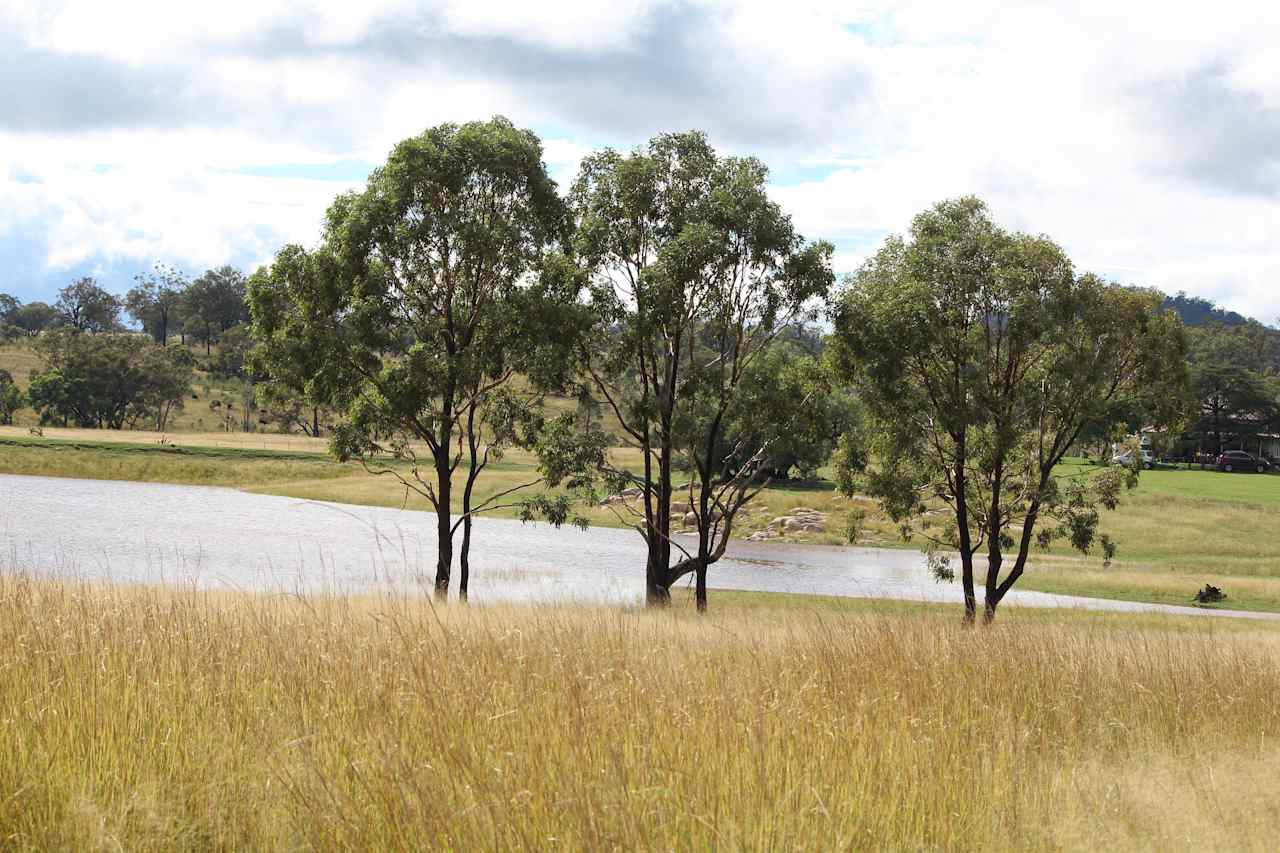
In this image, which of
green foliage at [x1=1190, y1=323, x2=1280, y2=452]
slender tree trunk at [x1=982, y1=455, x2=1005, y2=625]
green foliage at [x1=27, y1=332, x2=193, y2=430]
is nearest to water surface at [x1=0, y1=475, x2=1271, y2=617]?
slender tree trunk at [x1=982, y1=455, x2=1005, y2=625]

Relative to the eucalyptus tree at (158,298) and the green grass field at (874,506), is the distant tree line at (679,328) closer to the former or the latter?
the green grass field at (874,506)

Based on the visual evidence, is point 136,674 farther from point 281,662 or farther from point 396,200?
point 396,200

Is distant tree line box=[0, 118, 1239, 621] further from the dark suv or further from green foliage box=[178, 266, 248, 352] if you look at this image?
green foliage box=[178, 266, 248, 352]

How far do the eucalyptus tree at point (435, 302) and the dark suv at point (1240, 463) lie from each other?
102920 mm

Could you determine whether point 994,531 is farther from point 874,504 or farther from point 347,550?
point 874,504

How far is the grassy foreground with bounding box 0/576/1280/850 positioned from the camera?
4.69m

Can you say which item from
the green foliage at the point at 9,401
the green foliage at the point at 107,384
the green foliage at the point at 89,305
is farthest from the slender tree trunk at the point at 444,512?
the green foliage at the point at 89,305

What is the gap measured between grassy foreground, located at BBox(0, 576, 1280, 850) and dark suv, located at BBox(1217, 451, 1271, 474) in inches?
4569

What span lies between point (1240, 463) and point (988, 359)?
99187 millimetres

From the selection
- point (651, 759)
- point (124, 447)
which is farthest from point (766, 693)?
point (124, 447)

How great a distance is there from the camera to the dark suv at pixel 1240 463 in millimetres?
110375

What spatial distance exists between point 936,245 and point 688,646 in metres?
21.3

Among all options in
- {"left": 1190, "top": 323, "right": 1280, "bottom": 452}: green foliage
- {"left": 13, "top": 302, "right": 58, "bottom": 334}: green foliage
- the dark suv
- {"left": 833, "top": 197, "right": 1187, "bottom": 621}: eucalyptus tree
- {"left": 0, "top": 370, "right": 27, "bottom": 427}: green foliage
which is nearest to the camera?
{"left": 833, "top": 197, "right": 1187, "bottom": 621}: eucalyptus tree

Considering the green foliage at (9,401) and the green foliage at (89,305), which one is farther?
the green foliage at (89,305)
